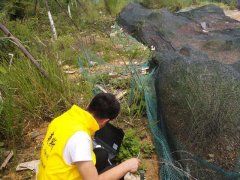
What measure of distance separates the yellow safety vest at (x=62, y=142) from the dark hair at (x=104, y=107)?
0.20 ft

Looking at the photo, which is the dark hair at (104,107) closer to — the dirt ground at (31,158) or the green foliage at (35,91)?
the dirt ground at (31,158)

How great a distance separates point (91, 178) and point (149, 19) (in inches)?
237

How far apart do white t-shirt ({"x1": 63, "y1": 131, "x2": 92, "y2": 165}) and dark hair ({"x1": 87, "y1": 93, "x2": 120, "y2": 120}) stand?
0.60ft

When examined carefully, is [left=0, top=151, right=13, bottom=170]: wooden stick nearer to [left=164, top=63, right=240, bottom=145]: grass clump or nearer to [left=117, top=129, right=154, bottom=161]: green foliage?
[left=117, top=129, right=154, bottom=161]: green foliage

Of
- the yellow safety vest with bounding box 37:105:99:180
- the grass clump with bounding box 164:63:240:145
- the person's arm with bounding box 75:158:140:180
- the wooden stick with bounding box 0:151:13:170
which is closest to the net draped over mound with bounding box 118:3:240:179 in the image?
the grass clump with bounding box 164:63:240:145

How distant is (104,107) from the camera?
91.1 inches

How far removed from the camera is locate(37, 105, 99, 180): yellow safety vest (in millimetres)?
2223

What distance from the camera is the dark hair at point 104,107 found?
7.62ft

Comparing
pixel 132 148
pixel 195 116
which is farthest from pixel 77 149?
pixel 132 148

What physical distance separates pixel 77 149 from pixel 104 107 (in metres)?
0.33

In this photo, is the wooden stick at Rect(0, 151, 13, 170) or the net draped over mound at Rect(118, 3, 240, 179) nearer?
the net draped over mound at Rect(118, 3, 240, 179)

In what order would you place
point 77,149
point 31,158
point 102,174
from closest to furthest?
point 77,149 < point 102,174 < point 31,158

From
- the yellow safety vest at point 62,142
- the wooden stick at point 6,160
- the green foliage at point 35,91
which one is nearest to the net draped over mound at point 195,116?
the yellow safety vest at point 62,142

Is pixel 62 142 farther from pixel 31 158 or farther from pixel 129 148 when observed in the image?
pixel 31 158
